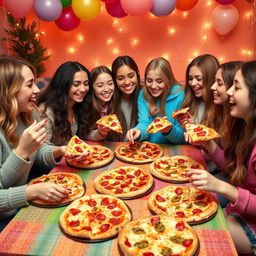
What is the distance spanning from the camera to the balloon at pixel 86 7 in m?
5.16

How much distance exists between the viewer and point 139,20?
6508mm

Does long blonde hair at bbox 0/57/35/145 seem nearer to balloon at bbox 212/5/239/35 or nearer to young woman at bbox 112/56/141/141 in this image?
young woman at bbox 112/56/141/141

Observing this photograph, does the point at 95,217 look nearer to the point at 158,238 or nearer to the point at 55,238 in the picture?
the point at 55,238

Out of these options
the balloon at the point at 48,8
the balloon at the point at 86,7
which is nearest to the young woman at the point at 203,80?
the balloon at the point at 86,7

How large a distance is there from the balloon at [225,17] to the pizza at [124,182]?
4350mm

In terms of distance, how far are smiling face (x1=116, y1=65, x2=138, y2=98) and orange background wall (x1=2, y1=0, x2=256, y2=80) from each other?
8.87ft

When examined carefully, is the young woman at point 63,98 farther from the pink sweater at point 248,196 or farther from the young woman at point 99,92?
the pink sweater at point 248,196

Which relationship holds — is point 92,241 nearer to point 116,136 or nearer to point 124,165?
point 124,165

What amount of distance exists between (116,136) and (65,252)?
2609 millimetres

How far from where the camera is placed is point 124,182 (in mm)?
2564

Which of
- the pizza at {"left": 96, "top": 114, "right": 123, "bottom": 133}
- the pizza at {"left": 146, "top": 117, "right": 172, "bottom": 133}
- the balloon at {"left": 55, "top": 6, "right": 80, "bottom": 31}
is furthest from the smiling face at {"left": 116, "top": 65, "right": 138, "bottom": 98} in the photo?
the balloon at {"left": 55, "top": 6, "right": 80, "bottom": 31}

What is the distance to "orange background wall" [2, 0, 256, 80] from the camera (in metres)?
6.34

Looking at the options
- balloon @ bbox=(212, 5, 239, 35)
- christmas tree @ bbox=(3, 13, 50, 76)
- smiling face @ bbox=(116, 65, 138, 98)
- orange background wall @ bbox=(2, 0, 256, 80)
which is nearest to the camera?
smiling face @ bbox=(116, 65, 138, 98)

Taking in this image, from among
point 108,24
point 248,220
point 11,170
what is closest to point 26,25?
point 108,24
